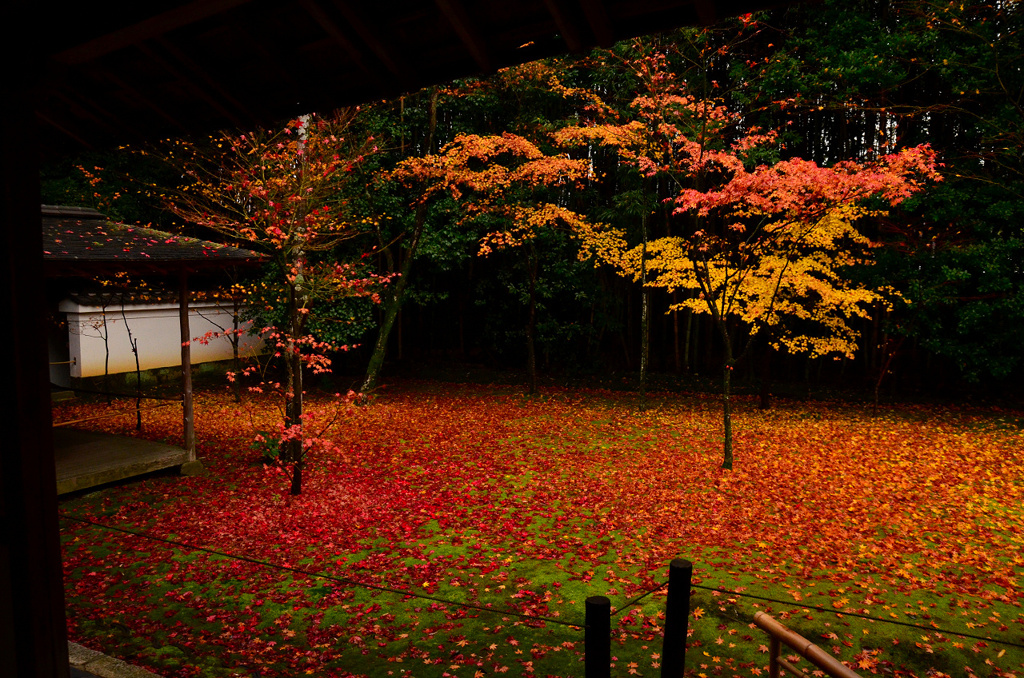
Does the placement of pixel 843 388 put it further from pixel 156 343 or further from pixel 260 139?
pixel 156 343

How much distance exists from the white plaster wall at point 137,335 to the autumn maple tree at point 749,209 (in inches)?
458

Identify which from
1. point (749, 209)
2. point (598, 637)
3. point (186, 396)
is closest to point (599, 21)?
point (598, 637)

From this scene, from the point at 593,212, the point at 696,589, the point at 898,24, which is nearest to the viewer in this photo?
the point at 696,589

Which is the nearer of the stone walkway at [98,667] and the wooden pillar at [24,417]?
the wooden pillar at [24,417]

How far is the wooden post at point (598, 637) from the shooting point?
10.2 ft

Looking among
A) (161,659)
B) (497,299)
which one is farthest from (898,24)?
(161,659)

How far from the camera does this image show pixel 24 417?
9.27 feet

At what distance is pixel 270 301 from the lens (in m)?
15.2

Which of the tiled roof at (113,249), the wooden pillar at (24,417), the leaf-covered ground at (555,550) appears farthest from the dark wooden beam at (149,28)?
the tiled roof at (113,249)

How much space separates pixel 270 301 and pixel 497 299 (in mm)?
8806

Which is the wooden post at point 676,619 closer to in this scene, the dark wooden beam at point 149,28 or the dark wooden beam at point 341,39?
the dark wooden beam at point 341,39

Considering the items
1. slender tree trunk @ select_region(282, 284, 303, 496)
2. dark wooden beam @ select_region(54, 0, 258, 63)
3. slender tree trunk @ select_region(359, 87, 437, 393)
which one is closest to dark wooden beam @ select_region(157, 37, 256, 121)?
dark wooden beam @ select_region(54, 0, 258, 63)

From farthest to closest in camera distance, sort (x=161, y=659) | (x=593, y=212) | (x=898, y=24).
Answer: (x=593, y=212) → (x=898, y=24) → (x=161, y=659)

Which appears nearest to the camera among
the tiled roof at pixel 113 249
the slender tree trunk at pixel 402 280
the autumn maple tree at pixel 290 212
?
the tiled roof at pixel 113 249
